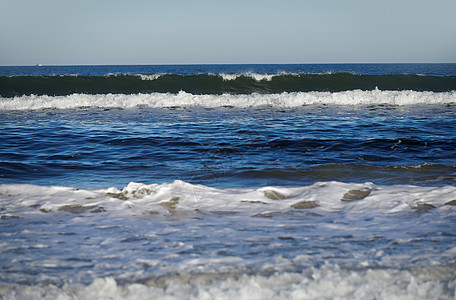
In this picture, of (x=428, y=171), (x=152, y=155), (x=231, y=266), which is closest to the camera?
(x=231, y=266)

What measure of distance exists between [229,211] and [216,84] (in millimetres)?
19956

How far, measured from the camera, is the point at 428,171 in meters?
5.72

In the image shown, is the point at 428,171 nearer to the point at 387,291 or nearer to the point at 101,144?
the point at 387,291

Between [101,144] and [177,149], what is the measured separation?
68.7 inches

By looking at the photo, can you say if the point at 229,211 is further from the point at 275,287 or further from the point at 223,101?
the point at 223,101

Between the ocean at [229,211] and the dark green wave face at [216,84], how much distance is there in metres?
11.9

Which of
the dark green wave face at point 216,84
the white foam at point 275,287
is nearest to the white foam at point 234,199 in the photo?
the white foam at point 275,287

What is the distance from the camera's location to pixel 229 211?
404 cm

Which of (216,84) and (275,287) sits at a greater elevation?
(216,84)

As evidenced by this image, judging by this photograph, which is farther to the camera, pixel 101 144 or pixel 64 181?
pixel 101 144

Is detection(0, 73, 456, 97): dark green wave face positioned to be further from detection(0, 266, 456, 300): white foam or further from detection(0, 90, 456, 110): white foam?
detection(0, 266, 456, 300): white foam

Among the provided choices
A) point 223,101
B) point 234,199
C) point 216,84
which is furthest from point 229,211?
point 216,84

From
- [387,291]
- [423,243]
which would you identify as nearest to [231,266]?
[387,291]

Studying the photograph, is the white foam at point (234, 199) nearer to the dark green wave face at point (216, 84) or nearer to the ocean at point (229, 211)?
the ocean at point (229, 211)
